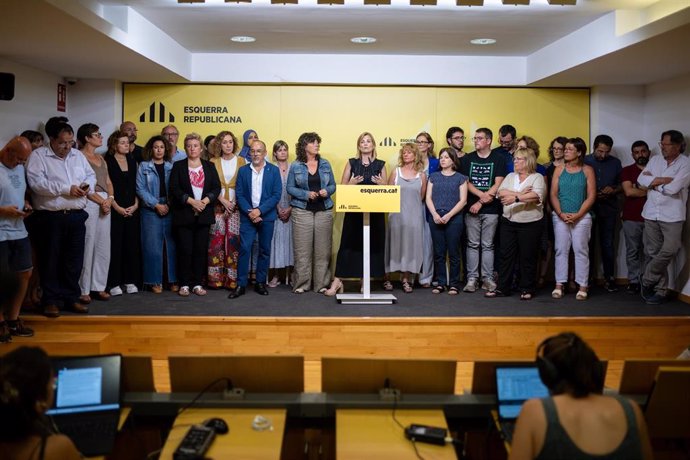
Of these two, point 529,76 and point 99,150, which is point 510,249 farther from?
point 99,150

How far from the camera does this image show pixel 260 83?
7145mm

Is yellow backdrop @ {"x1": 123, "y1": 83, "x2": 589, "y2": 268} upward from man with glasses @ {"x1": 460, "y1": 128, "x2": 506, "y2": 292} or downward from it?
upward

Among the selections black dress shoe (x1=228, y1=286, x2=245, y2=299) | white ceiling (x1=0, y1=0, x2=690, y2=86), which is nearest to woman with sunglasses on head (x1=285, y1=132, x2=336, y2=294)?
black dress shoe (x1=228, y1=286, x2=245, y2=299)

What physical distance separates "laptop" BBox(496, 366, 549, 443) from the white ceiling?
10.0 feet

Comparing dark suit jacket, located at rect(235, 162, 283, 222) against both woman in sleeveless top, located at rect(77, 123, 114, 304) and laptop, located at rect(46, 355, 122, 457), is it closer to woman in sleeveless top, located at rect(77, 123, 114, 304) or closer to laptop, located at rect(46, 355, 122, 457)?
woman in sleeveless top, located at rect(77, 123, 114, 304)

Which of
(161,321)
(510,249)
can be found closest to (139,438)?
(161,321)

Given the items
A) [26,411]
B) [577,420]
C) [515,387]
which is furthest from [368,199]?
[26,411]

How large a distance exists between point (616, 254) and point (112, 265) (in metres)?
5.30

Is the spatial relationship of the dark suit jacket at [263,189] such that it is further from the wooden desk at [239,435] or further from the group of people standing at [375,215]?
the wooden desk at [239,435]

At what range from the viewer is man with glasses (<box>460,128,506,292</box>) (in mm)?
6211

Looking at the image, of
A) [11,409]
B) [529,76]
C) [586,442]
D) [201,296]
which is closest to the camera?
[11,409]

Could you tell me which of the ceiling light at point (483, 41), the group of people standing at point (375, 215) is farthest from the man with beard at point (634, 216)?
the ceiling light at point (483, 41)

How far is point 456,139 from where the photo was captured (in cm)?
670

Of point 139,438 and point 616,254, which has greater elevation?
point 616,254
